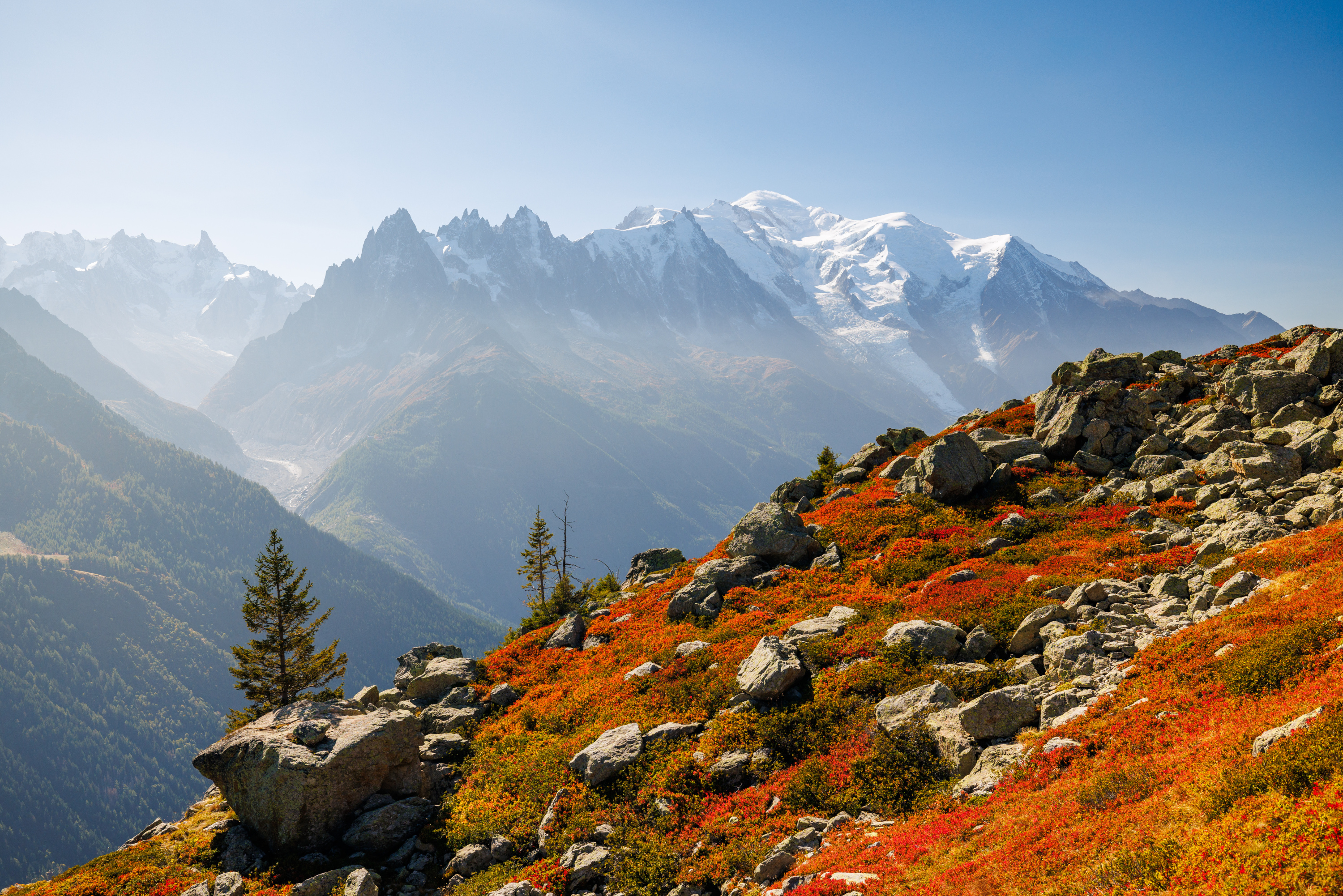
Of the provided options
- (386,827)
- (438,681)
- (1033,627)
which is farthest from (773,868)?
(438,681)

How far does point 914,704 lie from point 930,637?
3508 millimetres

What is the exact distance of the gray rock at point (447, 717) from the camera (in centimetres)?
2869

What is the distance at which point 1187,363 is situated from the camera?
44.7 metres

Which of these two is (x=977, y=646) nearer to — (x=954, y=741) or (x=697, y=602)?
(x=954, y=741)

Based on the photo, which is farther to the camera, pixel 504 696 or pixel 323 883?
pixel 504 696

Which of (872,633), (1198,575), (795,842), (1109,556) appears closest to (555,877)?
(795,842)

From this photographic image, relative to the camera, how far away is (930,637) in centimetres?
2125

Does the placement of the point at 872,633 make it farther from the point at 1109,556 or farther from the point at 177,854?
the point at 177,854

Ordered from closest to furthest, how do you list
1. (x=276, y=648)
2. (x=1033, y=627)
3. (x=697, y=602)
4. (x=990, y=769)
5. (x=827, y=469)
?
(x=990, y=769)
(x=1033, y=627)
(x=697, y=602)
(x=276, y=648)
(x=827, y=469)

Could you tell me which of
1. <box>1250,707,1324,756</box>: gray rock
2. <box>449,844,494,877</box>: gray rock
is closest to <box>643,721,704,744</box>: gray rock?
<box>449,844,494,877</box>: gray rock

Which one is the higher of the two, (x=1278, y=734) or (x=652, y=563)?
(x=1278, y=734)

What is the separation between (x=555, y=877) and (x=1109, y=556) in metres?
23.3

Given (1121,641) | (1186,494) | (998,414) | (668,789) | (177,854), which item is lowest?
(177,854)

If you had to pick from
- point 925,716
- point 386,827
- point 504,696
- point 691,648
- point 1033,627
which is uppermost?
point 1033,627
